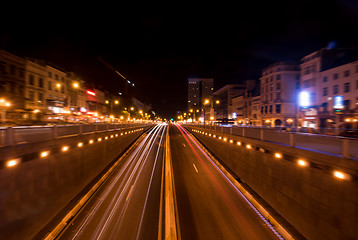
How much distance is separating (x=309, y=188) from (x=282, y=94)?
50.6 meters

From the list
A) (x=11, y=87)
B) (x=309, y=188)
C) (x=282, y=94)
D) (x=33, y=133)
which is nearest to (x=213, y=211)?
(x=309, y=188)

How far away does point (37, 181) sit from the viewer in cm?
686

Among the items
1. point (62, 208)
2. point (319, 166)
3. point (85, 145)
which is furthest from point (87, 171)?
point (319, 166)

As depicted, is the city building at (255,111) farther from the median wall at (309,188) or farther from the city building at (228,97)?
the median wall at (309,188)

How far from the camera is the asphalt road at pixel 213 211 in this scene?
7.22 m

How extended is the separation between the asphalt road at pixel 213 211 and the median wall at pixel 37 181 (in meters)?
5.73

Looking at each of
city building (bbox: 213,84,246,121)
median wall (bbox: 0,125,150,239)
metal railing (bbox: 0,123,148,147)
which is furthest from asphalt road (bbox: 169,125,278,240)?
city building (bbox: 213,84,246,121)

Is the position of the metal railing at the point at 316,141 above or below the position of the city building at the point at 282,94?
below

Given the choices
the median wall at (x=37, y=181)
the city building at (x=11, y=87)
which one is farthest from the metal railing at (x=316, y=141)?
the city building at (x=11, y=87)

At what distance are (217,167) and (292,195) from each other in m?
10.0

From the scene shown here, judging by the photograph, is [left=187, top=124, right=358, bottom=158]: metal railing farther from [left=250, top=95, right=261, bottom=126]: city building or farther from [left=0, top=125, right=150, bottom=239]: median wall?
[left=250, top=95, right=261, bottom=126]: city building

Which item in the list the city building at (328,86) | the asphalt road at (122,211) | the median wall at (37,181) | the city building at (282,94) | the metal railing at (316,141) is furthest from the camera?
the city building at (282,94)

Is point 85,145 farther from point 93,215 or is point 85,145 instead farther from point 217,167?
point 217,167

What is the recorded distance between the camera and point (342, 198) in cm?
502
